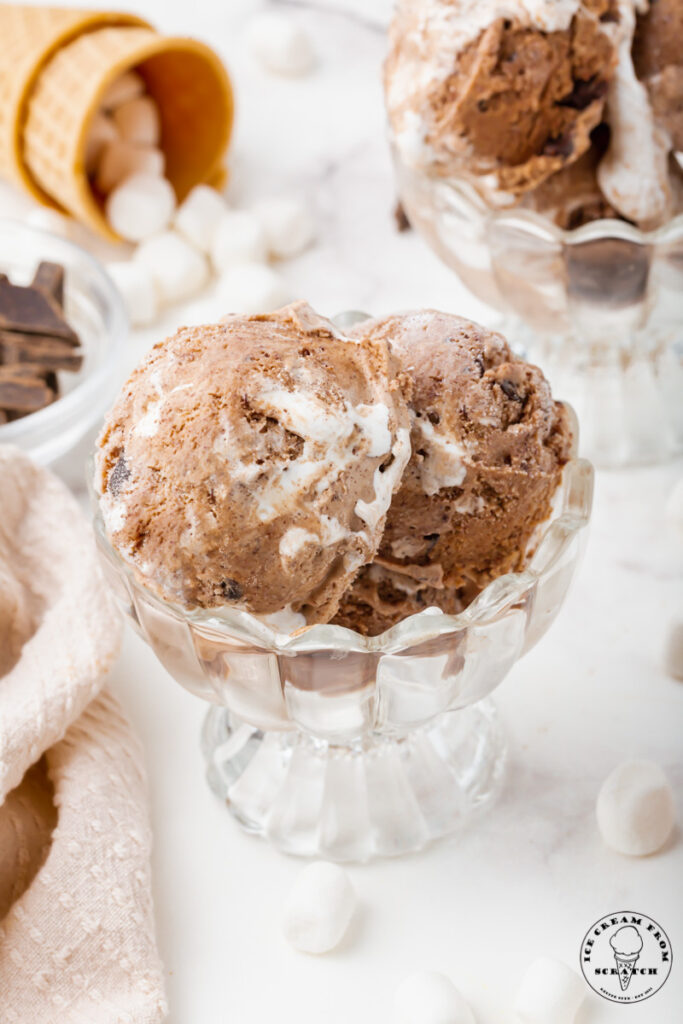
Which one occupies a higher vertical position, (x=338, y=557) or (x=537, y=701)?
(x=338, y=557)

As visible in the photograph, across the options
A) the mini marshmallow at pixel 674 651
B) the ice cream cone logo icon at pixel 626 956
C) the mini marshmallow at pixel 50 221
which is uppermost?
the mini marshmallow at pixel 50 221

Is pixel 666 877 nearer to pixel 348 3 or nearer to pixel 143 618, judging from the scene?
pixel 143 618

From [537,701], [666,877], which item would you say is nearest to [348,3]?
[537,701]

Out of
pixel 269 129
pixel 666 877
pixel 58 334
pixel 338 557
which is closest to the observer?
pixel 338 557

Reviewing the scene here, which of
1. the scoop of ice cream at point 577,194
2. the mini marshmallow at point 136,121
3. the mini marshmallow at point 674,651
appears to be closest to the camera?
the mini marshmallow at point 674,651

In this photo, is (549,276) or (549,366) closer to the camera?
(549,276)

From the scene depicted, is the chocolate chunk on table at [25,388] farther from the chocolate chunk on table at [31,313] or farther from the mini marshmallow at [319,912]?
the mini marshmallow at [319,912]

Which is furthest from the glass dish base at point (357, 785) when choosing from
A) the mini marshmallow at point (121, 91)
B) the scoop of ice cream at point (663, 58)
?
the mini marshmallow at point (121, 91)

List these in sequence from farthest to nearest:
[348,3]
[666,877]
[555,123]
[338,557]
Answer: [348,3] < [555,123] < [666,877] < [338,557]
